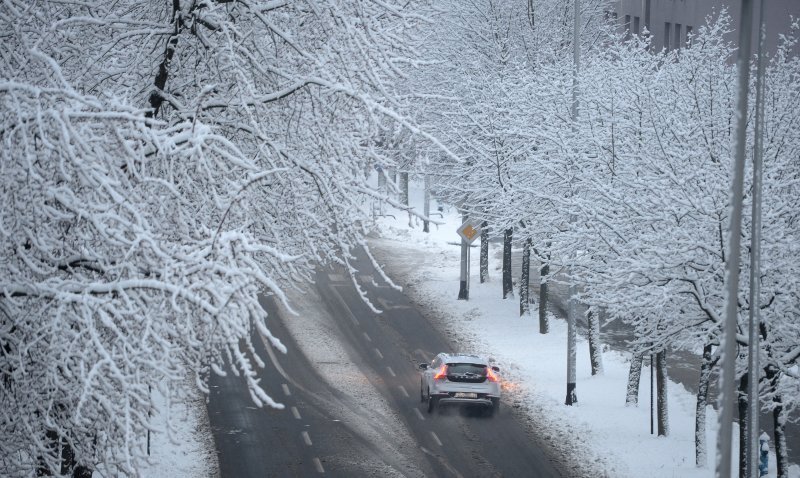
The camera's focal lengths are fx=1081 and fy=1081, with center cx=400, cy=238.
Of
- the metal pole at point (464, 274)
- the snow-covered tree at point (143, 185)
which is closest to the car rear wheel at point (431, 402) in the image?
the metal pole at point (464, 274)

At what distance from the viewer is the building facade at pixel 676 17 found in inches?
2131

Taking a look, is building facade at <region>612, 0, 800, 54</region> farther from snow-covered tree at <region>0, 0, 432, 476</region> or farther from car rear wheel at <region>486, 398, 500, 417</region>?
snow-covered tree at <region>0, 0, 432, 476</region>

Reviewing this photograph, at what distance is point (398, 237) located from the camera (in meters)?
46.7

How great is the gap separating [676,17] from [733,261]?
180 feet

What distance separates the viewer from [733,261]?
7957mm

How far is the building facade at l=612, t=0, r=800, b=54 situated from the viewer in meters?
54.1

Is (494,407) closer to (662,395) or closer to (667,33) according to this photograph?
(662,395)

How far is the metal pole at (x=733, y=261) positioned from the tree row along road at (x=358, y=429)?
28.7ft

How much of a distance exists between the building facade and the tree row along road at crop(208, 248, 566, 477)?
30026 millimetres

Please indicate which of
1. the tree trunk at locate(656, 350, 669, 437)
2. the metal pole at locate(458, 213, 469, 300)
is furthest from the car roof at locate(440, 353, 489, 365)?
the metal pole at locate(458, 213, 469, 300)

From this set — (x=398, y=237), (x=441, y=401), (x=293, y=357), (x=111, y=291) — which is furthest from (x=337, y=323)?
(x=111, y=291)

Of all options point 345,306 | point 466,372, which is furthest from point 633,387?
point 345,306

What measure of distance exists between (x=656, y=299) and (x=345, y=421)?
7.94 meters

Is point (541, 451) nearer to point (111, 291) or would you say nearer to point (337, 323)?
point (337, 323)
